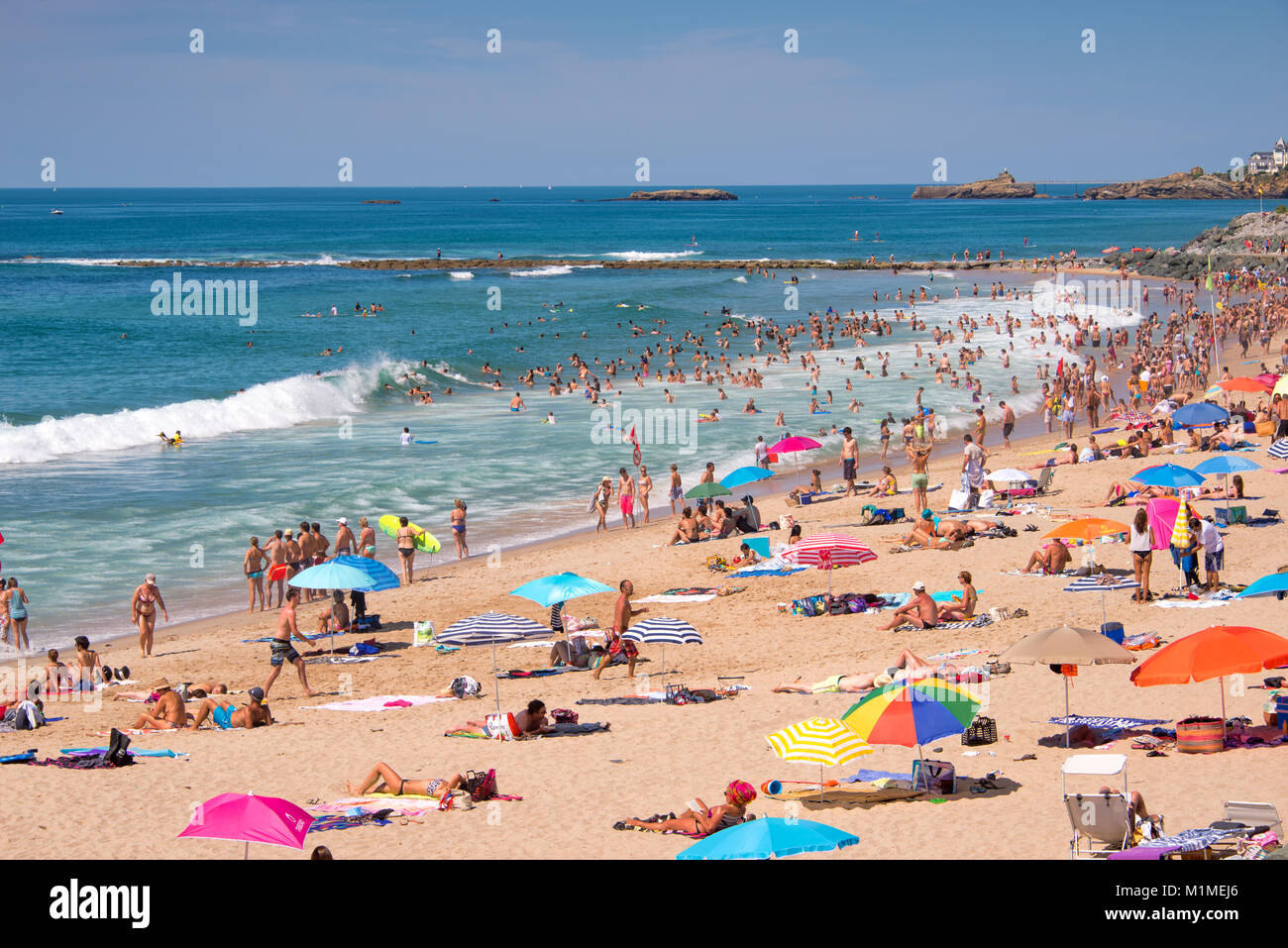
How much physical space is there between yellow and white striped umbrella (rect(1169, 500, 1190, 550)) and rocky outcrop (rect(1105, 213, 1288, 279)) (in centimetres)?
5799

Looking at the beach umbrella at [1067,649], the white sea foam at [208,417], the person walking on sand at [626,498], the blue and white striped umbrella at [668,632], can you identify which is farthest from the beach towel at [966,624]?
the white sea foam at [208,417]

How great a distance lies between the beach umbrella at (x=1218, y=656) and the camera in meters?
9.57

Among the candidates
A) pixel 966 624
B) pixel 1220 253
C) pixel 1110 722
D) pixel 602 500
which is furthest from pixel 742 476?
pixel 1220 253

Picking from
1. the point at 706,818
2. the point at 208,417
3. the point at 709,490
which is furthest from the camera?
the point at 208,417

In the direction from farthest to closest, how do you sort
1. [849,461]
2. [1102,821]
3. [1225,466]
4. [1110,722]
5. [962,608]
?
[849,461] < [1225,466] < [962,608] < [1110,722] < [1102,821]

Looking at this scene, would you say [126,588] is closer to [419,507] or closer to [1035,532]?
[419,507]

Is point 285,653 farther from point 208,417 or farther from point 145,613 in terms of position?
point 208,417

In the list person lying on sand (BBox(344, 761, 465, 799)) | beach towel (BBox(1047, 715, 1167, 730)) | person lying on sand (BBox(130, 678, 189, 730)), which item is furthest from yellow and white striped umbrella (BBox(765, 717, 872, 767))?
person lying on sand (BBox(130, 678, 189, 730))

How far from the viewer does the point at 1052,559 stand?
16.5m

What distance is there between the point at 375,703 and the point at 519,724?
2.24 metres
